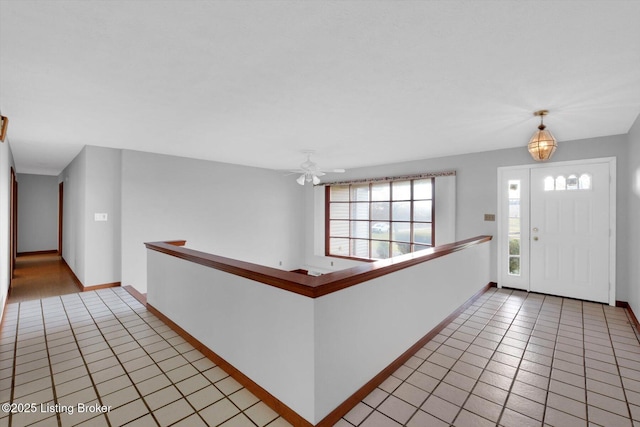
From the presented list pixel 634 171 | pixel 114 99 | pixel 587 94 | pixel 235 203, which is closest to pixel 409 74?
pixel 587 94

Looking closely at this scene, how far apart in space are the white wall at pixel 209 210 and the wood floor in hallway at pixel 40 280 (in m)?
1.05

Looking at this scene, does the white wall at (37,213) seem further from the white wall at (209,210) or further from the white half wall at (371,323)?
the white half wall at (371,323)

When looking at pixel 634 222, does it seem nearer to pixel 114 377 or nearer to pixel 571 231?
pixel 571 231

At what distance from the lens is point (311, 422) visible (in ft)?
5.41

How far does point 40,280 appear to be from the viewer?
5.26 metres

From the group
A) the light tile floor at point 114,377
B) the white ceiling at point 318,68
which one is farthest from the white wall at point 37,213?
the light tile floor at point 114,377

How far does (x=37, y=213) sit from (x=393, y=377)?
34.9 feet

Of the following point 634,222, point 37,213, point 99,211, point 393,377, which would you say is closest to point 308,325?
point 393,377

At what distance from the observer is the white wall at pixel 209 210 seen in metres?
4.85

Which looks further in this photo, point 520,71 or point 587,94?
point 587,94

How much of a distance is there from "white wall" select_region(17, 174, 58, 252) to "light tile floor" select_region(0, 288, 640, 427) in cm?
679

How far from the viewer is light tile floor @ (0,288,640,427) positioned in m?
1.81

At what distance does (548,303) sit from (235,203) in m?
5.56

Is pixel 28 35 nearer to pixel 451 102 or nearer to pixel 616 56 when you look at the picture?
pixel 451 102
